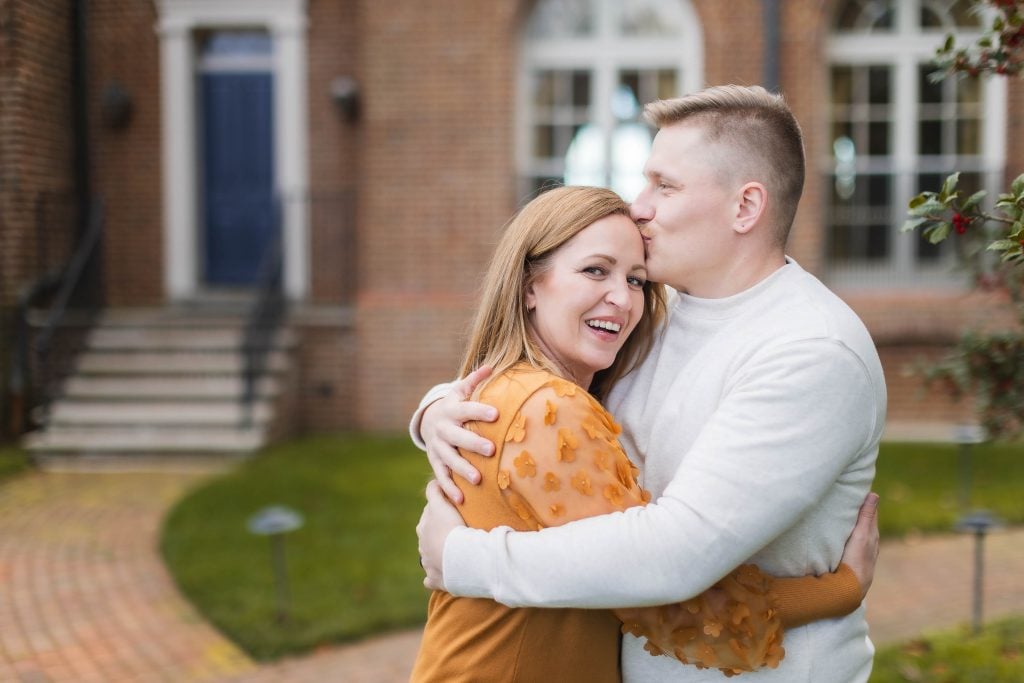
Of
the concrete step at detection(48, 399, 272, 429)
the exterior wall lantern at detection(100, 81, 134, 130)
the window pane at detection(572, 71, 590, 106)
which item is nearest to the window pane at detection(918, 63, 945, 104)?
the window pane at detection(572, 71, 590, 106)

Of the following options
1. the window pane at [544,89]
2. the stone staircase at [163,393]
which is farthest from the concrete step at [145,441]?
the window pane at [544,89]

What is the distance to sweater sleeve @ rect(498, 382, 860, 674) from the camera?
5.63ft

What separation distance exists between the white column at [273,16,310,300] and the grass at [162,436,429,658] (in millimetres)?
2493

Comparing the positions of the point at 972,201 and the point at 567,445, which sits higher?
the point at 972,201

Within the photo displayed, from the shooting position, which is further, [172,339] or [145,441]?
[172,339]

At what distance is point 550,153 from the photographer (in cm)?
1037

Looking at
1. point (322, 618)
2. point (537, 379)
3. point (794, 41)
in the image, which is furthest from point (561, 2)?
point (537, 379)

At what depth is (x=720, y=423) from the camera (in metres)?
1.65

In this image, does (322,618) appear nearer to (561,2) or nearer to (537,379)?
(537,379)

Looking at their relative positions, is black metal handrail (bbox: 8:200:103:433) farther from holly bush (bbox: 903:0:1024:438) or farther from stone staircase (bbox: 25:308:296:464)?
holly bush (bbox: 903:0:1024:438)

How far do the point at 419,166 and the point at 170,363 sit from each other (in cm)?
297

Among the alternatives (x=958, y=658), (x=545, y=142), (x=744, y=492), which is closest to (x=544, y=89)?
(x=545, y=142)

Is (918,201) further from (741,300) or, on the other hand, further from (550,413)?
(550,413)

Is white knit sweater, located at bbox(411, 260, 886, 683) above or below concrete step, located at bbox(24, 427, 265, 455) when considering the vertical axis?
above
